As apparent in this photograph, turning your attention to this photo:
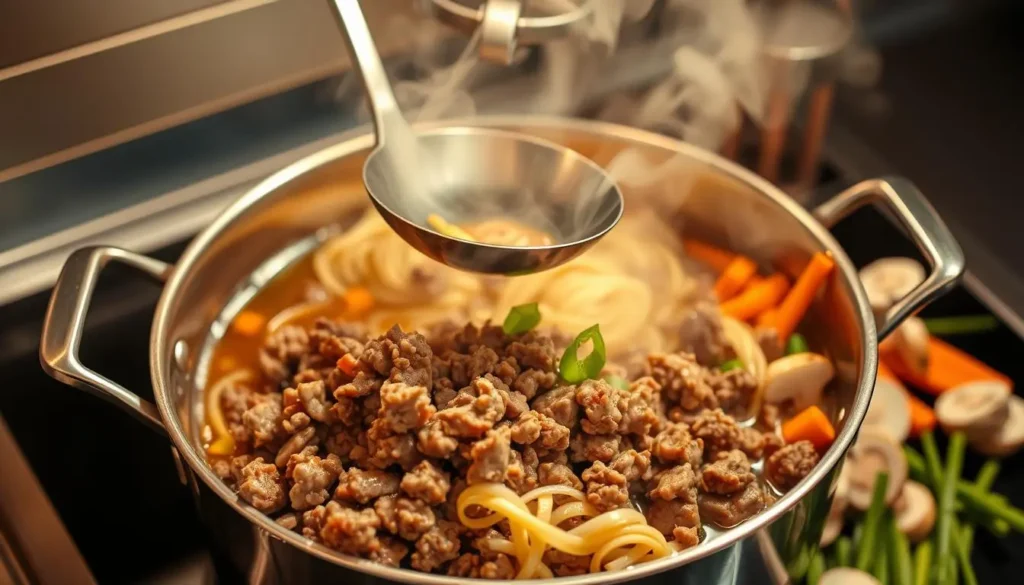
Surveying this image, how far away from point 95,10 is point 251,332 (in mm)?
755

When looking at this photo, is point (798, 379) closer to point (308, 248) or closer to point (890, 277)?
point (890, 277)

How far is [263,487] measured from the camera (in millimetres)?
1641

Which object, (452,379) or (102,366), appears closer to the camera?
(452,379)

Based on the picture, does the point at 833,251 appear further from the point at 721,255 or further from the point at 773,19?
the point at 773,19

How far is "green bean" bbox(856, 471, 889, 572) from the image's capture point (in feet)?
7.00

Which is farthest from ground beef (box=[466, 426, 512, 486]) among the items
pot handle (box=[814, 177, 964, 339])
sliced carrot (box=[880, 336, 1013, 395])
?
sliced carrot (box=[880, 336, 1013, 395])

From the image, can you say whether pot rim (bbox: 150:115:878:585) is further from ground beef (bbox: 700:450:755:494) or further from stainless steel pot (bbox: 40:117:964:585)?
ground beef (bbox: 700:450:755:494)

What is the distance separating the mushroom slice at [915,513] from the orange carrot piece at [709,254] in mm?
668

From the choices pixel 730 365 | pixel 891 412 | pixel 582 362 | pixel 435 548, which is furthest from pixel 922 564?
pixel 435 548

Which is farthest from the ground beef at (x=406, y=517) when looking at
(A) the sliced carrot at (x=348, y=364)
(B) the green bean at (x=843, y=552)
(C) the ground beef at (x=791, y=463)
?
(B) the green bean at (x=843, y=552)

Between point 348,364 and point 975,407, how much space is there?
62.0 inches

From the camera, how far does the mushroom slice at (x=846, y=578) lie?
2.04 m

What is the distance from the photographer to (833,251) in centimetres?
205

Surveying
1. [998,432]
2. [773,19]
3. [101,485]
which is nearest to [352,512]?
[101,485]
